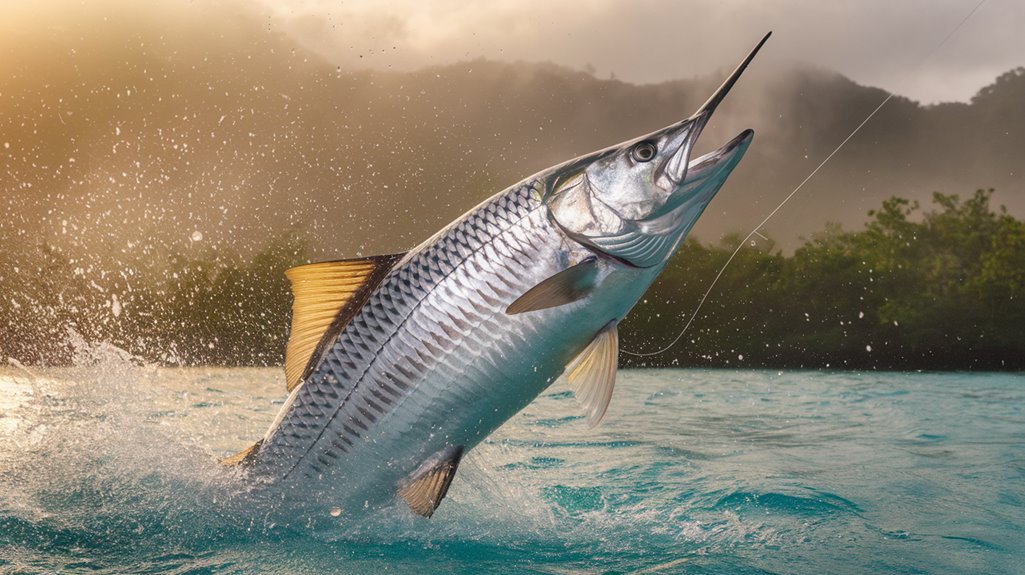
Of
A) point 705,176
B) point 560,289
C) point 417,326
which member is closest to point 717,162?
point 705,176

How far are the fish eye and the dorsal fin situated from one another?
1017 millimetres

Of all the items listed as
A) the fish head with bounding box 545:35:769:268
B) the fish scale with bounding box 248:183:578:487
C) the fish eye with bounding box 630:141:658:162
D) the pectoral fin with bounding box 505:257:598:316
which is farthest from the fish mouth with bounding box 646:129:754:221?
the fish scale with bounding box 248:183:578:487

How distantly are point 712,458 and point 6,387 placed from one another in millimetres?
8725

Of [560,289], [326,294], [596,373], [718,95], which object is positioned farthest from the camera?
[326,294]

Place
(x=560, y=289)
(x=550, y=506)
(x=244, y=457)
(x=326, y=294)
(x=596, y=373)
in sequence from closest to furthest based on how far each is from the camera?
(x=560, y=289), (x=596, y=373), (x=326, y=294), (x=244, y=457), (x=550, y=506)

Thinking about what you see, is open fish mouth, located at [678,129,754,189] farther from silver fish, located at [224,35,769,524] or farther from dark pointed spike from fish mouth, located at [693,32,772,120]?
dark pointed spike from fish mouth, located at [693,32,772,120]

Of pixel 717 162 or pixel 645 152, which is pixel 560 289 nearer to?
pixel 645 152

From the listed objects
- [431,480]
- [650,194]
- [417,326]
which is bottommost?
[431,480]

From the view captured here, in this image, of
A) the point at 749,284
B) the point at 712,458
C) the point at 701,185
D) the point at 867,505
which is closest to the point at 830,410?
the point at 712,458

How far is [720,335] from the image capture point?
32.5m

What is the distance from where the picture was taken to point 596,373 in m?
3.13

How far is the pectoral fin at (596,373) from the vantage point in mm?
3084

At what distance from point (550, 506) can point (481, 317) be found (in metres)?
1.73

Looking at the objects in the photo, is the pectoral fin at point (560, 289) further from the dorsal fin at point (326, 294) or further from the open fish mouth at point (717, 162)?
the dorsal fin at point (326, 294)
